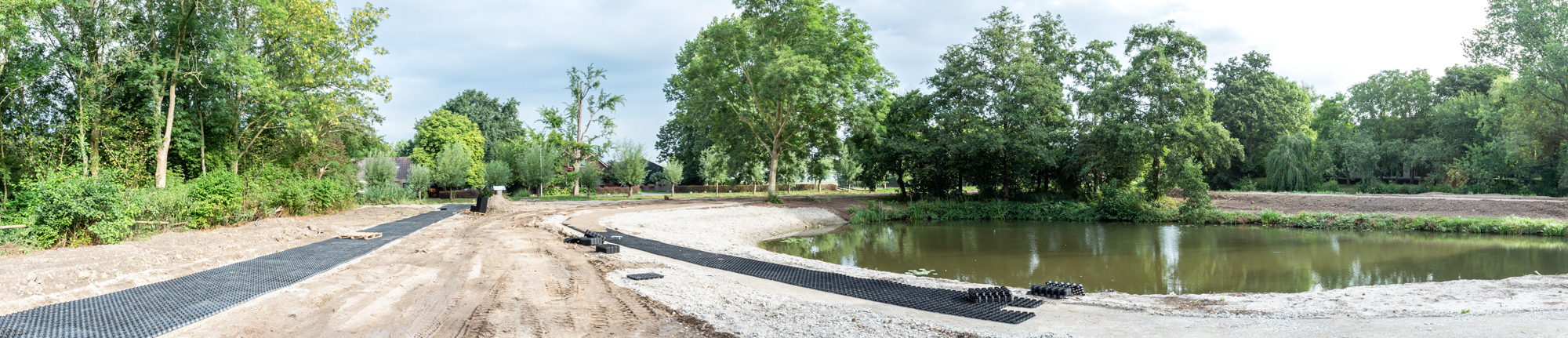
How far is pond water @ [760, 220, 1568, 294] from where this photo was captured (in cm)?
1052

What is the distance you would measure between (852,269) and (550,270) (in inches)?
173

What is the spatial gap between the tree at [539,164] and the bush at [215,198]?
2262 centimetres

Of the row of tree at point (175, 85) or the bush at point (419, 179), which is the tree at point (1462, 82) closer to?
the row of tree at point (175, 85)

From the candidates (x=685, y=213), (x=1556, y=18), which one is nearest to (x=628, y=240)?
(x=685, y=213)

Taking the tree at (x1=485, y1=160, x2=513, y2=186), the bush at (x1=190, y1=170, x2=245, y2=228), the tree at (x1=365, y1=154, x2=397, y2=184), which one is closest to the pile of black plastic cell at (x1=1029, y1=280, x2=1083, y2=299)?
the bush at (x1=190, y1=170, x2=245, y2=228)

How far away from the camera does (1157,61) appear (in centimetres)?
2322

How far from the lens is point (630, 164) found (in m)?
41.9

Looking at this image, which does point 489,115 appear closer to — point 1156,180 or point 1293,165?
point 1156,180

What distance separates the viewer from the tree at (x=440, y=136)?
4700cm

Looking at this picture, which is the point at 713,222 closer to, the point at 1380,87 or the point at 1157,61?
the point at 1157,61

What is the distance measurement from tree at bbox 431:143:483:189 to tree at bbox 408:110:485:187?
4054 millimetres

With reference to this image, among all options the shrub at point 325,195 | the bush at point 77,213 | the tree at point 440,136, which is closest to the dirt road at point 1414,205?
the shrub at point 325,195

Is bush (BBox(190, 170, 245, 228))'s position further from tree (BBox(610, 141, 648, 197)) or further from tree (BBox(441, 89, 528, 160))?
tree (BBox(441, 89, 528, 160))

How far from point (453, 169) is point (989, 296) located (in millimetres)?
39062
